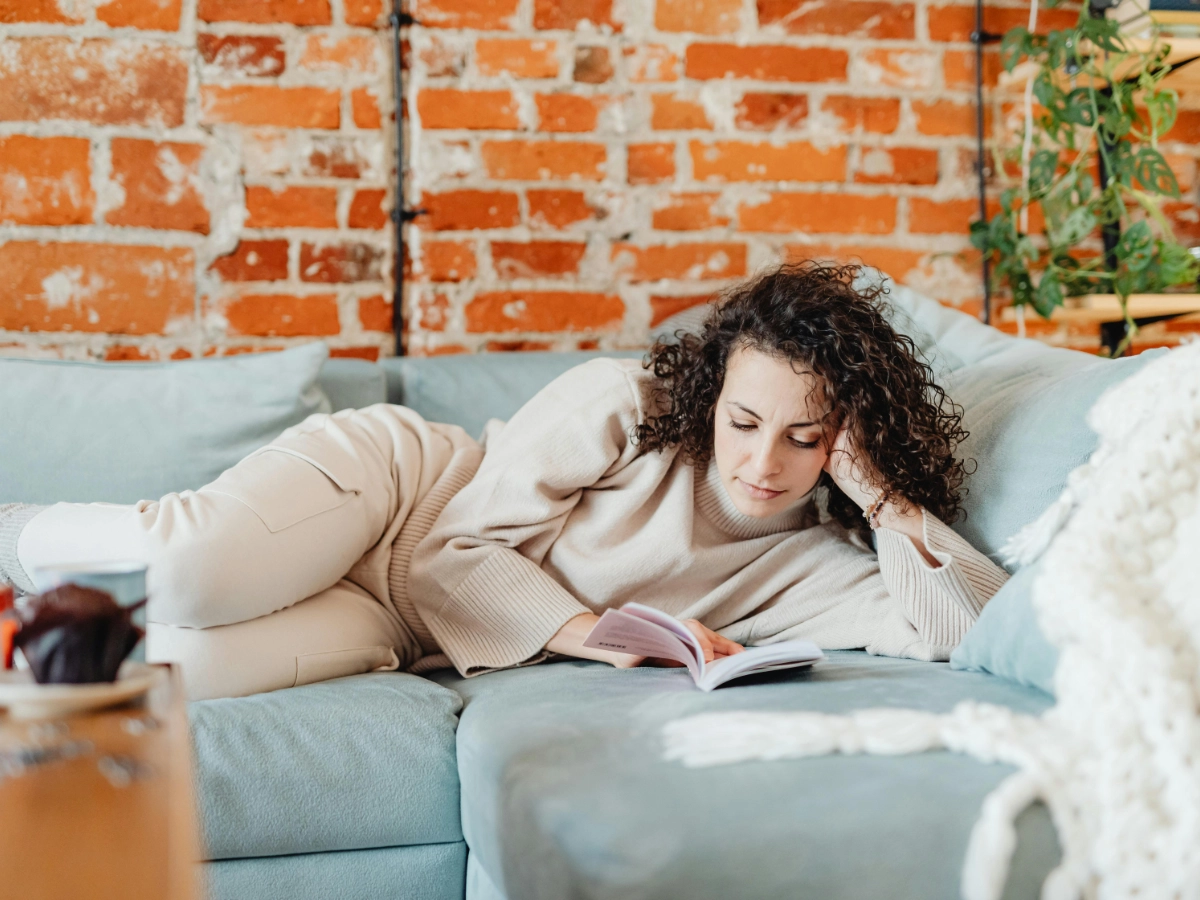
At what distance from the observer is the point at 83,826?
0.57 meters

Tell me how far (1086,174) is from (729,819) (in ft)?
5.49

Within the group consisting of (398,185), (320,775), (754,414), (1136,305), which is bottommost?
(320,775)

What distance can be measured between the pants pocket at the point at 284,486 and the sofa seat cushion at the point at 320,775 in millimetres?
258

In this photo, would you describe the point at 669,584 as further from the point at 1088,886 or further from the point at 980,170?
the point at 980,170

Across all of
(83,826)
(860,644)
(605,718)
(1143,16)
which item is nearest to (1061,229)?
(1143,16)

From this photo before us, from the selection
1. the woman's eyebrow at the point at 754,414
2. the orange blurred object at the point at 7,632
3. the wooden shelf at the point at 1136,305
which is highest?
the wooden shelf at the point at 1136,305

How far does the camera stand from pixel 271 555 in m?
1.28

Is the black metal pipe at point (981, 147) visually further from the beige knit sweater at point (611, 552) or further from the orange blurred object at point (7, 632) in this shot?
the orange blurred object at point (7, 632)

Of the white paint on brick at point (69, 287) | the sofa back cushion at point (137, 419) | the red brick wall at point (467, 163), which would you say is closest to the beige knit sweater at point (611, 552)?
the sofa back cushion at point (137, 419)

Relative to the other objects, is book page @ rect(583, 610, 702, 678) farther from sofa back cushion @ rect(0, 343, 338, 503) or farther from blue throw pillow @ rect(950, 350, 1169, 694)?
sofa back cushion @ rect(0, 343, 338, 503)

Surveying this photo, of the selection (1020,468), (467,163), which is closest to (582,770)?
(1020,468)

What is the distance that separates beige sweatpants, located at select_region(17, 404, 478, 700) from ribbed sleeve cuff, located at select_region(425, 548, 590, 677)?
0.10m

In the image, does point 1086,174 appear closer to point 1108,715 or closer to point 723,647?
point 723,647

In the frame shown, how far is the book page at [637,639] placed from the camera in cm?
108
